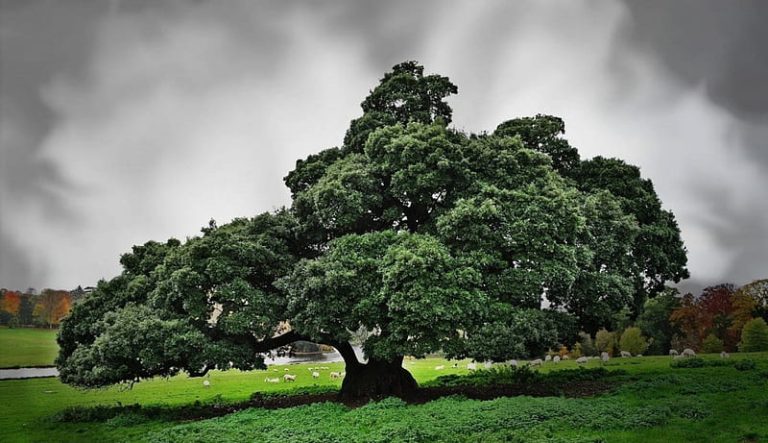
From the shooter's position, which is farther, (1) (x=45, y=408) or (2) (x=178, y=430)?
(1) (x=45, y=408)

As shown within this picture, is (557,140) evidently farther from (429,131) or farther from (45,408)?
(45,408)

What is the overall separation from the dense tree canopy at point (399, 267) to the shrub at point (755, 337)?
65.6 ft

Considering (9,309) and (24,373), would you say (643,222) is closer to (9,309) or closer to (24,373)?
(9,309)

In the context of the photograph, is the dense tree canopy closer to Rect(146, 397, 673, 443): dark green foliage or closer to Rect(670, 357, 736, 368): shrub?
Rect(146, 397, 673, 443): dark green foliage

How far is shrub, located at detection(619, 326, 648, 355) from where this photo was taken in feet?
159

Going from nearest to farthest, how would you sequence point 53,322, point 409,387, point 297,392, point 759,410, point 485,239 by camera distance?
point 759,410, point 485,239, point 409,387, point 297,392, point 53,322

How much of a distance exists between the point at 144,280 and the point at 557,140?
2000cm

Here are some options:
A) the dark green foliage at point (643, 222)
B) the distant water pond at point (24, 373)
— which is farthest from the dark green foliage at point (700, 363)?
the distant water pond at point (24, 373)

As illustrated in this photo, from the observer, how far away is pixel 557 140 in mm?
23266

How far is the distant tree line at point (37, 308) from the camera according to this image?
27.3 metres

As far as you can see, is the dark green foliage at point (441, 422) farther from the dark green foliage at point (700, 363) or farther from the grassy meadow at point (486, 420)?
the dark green foliage at point (700, 363)

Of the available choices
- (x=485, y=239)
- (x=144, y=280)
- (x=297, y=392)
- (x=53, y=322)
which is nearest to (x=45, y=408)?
(x=144, y=280)

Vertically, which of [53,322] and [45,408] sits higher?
[53,322]

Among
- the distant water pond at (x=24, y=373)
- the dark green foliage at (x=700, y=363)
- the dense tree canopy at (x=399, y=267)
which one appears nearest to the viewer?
the dense tree canopy at (x=399, y=267)
